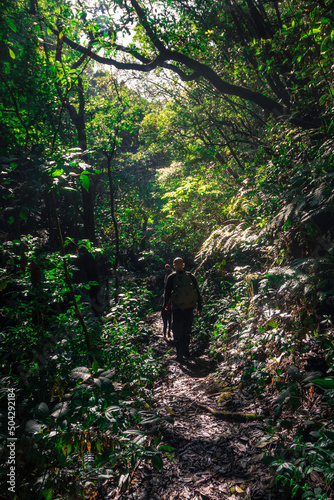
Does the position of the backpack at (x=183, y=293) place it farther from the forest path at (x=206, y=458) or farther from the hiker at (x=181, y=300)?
the forest path at (x=206, y=458)

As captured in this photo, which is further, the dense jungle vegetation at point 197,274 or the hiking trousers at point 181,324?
the hiking trousers at point 181,324

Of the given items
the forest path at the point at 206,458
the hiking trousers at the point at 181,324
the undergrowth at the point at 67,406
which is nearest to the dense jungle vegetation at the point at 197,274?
the undergrowth at the point at 67,406

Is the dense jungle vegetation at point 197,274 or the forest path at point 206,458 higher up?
the dense jungle vegetation at point 197,274

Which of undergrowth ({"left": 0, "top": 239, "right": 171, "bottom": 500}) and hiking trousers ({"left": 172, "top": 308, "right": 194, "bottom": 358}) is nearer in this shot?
undergrowth ({"left": 0, "top": 239, "right": 171, "bottom": 500})

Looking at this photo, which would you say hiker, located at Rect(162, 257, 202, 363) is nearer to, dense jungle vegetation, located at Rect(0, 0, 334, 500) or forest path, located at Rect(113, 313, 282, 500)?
dense jungle vegetation, located at Rect(0, 0, 334, 500)

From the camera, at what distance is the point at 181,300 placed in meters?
6.39

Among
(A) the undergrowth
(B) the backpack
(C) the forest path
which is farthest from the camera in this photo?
(B) the backpack

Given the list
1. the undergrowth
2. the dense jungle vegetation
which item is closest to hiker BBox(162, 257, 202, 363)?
the dense jungle vegetation

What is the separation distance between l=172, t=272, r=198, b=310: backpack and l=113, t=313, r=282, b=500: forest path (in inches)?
82.4

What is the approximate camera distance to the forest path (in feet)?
8.21

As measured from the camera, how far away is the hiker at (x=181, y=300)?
6.40 m

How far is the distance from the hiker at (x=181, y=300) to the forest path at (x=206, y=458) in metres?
1.93

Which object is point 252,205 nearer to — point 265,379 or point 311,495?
point 265,379

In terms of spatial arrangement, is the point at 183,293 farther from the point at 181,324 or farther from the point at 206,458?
the point at 206,458
